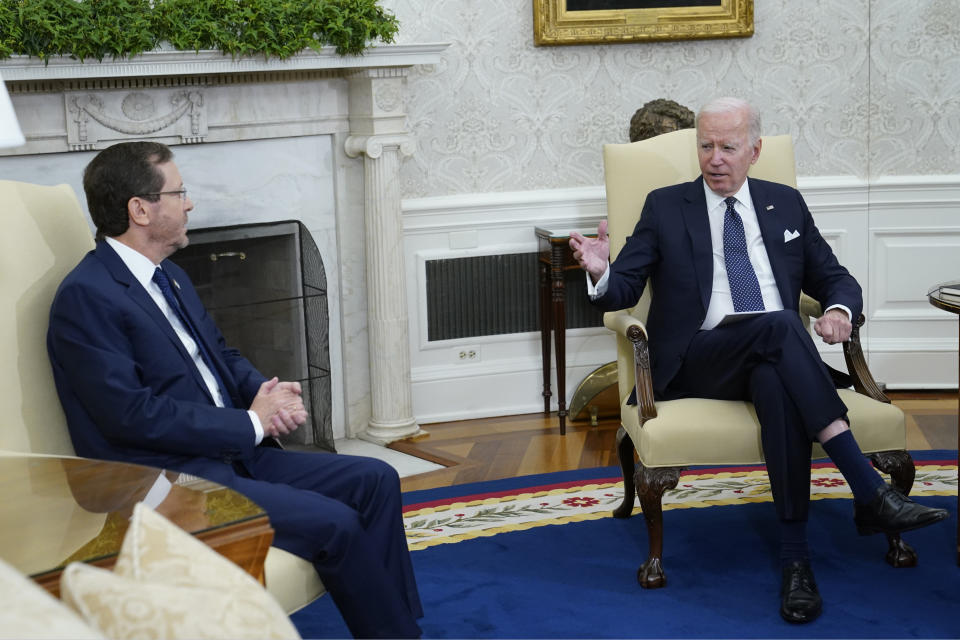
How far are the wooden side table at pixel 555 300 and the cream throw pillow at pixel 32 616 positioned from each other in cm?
360

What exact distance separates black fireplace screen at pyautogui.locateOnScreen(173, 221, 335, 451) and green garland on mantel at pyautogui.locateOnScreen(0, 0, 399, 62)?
0.72 metres

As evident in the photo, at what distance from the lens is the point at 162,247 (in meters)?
2.68

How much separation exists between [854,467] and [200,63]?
101 inches

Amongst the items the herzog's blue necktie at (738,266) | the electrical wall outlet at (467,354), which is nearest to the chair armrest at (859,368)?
the herzog's blue necktie at (738,266)

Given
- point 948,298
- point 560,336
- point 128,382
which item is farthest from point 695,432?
point 560,336

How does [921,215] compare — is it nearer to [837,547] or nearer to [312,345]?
[837,547]

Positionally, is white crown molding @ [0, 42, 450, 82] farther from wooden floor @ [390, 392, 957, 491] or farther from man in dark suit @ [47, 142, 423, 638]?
wooden floor @ [390, 392, 957, 491]

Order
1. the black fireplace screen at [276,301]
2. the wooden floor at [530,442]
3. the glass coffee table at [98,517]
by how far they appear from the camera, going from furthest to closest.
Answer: the black fireplace screen at [276,301] < the wooden floor at [530,442] < the glass coffee table at [98,517]

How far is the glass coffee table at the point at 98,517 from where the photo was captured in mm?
1772

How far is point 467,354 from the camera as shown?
5.08m

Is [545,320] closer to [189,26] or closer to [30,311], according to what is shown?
[189,26]

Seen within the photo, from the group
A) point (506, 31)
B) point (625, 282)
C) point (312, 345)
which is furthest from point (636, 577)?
point (506, 31)

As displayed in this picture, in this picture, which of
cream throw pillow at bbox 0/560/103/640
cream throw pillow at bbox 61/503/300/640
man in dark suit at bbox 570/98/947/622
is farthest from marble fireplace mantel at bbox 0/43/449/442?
cream throw pillow at bbox 0/560/103/640

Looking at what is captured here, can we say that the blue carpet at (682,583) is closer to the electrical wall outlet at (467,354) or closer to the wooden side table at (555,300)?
the wooden side table at (555,300)
